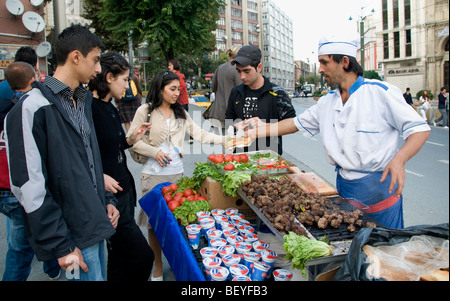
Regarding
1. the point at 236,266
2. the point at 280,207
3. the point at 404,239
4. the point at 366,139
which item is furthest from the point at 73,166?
the point at 366,139

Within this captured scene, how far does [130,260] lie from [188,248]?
736mm

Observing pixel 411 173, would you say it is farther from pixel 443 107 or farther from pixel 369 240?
pixel 443 107

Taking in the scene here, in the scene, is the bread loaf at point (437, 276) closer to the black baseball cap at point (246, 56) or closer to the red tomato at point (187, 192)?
the red tomato at point (187, 192)

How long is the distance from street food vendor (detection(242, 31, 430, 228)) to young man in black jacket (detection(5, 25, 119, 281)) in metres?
1.74

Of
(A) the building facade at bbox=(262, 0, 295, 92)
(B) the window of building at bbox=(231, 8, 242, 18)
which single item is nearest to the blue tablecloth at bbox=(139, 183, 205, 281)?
(B) the window of building at bbox=(231, 8, 242, 18)

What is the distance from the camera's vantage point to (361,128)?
2518 millimetres

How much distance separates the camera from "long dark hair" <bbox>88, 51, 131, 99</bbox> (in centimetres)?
308

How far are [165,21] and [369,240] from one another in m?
15.8

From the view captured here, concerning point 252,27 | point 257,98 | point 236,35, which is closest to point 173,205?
point 257,98

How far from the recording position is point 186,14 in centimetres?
1623

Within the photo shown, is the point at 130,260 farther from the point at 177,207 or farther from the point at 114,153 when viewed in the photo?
the point at 114,153

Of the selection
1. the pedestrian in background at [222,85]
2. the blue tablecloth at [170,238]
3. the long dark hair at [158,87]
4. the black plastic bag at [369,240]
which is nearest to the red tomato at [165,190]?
the blue tablecloth at [170,238]

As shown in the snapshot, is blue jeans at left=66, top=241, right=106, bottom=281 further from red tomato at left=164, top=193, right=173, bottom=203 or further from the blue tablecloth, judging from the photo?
red tomato at left=164, top=193, right=173, bottom=203
